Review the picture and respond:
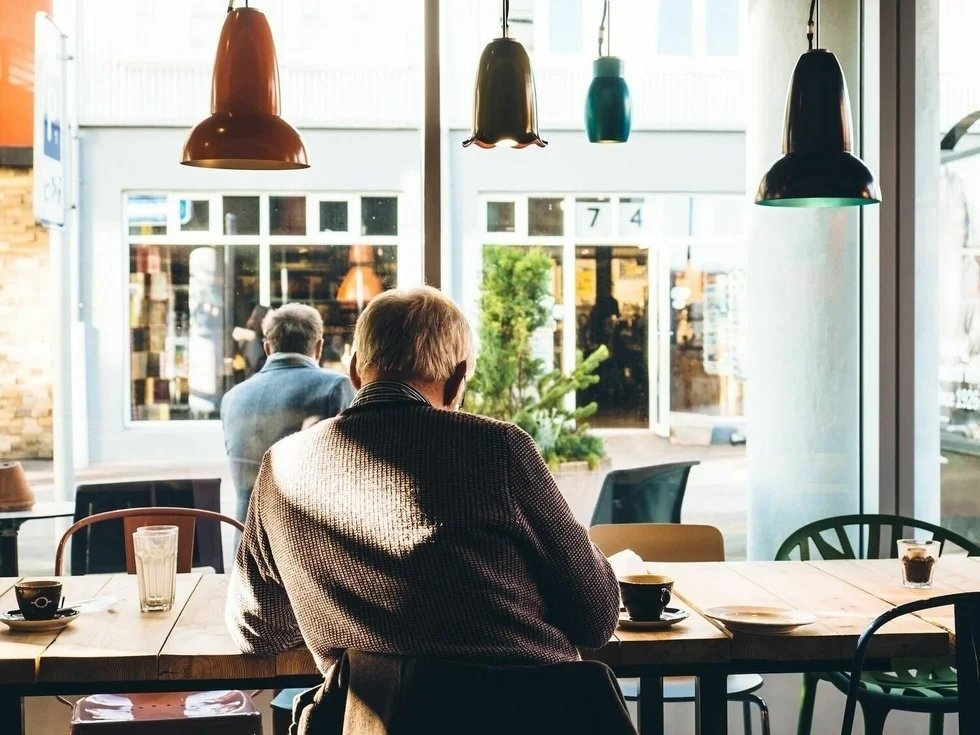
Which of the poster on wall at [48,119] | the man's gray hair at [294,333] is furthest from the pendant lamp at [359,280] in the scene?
the poster on wall at [48,119]

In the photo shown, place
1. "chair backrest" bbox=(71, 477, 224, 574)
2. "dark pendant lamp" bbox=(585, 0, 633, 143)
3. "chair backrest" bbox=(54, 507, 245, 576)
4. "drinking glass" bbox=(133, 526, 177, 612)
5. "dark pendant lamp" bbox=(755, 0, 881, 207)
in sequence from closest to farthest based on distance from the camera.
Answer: "drinking glass" bbox=(133, 526, 177, 612) < "dark pendant lamp" bbox=(755, 0, 881, 207) < "chair backrest" bbox=(54, 507, 245, 576) < "dark pendant lamp" bbox=(585, 0, 633, 143) < "chair backrest" bbox=(71, 477, 224, 574)

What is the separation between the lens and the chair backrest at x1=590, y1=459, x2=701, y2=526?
4.39 meters

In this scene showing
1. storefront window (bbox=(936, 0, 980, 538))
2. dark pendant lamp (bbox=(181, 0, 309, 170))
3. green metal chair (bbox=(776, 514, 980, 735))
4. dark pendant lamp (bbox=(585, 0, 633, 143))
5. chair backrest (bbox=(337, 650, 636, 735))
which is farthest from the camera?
storefront window (bbox=(936, 0, 980, 538))

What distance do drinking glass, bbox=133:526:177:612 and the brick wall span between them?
78.7 inches

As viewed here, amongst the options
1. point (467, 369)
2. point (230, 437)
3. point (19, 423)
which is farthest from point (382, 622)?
point (19, 423)

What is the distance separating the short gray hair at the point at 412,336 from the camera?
1999mm

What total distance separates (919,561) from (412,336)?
4.64ft

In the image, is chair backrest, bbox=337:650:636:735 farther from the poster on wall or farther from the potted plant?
the poster on wall

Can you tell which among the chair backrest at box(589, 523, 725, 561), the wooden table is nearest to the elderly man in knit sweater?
the wooden table

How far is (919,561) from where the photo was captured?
107 inches

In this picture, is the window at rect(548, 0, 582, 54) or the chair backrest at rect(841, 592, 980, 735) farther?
the window at rect(548, 0, 582, 54)

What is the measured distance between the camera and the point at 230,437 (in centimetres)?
427

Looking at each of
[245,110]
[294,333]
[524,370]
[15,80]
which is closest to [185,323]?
[294,333]

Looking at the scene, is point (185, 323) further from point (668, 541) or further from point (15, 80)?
point (668, 541)
